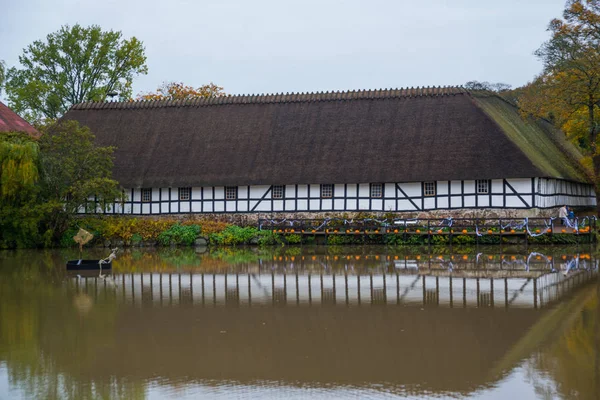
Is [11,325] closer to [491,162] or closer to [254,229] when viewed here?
[254,229]

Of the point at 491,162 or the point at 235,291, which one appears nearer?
the point at 235,291

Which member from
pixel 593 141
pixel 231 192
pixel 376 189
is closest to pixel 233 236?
pixel 231 192

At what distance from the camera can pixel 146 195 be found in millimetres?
36781

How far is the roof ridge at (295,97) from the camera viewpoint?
36844 millimetres

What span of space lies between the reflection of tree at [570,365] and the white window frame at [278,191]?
74.8 feet

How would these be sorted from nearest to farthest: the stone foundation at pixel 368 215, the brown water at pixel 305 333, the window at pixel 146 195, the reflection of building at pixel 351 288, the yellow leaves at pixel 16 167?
the brown water at pixel 305 333 < the reflection of building at pixel 351 288 < the yellow leaves at pixel 16 167 < the stone foundation at pixel 368 215 < the window at pixel 146 195

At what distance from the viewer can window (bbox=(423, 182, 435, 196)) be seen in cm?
3334

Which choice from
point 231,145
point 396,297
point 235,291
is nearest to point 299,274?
point 235,291

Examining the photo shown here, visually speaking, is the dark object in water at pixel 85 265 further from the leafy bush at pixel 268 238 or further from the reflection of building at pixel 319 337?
the leafy bush at pixel 268 238

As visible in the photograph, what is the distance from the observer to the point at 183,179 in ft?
117

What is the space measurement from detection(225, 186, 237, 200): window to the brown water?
13.3 meters

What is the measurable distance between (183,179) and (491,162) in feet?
44.5

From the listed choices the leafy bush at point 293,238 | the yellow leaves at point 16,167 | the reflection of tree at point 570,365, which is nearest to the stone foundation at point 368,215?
the leafy bush at point 293,238

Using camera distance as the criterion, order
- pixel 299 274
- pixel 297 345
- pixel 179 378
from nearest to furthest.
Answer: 1. pixel 179 378
2. pixel 297 345
3. pixel 299 274
